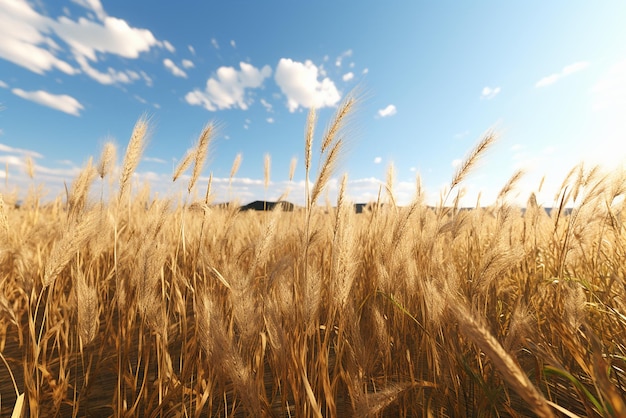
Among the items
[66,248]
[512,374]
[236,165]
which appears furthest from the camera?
[236,165]

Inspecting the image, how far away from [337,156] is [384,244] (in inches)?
26.6

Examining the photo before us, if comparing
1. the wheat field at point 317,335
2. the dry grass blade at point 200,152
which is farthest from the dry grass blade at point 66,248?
the dry grass blade at point 200,152

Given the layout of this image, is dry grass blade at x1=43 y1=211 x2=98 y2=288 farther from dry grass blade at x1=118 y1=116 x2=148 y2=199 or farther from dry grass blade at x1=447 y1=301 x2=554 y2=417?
dry grass blade at x1=447 y1=301 x2=554 y2=417

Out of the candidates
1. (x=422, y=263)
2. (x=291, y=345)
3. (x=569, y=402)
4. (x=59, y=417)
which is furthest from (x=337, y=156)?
(x=59, y=417)

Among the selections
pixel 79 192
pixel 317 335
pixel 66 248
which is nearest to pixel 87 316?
pixel 66 248

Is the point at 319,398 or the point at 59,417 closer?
the point at 319,398

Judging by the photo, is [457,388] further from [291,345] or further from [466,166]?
[466,166]

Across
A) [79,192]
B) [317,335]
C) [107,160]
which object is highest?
[107,160]

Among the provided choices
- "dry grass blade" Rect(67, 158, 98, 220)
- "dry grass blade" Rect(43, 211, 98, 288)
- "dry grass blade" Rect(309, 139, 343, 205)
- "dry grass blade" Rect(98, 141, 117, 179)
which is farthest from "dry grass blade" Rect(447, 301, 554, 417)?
"dry grass blade" Rect(98, 141, 117, 179)

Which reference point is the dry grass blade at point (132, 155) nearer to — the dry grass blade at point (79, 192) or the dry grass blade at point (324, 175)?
the dry grass blade at point (79, 192)

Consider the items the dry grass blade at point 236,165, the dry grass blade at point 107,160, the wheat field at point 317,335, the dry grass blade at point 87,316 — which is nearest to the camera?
the wheat field at point 317,335

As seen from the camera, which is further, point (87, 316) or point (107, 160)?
point (107, 160)

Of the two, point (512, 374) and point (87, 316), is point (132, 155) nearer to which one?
point (87, 316)

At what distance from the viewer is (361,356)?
3.29ft
